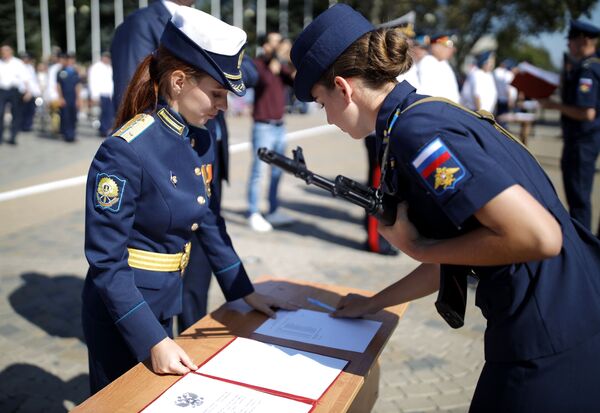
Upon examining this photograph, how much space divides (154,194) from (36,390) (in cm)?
199

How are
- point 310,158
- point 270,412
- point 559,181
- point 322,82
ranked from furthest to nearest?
point 310,158 < point 559,181 < point 322,82 < point 270,412

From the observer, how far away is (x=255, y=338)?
191cm

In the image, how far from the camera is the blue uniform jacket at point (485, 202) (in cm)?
125

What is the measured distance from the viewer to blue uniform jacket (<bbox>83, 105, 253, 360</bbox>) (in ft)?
5.49

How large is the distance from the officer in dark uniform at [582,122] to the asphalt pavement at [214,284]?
1.75 meters

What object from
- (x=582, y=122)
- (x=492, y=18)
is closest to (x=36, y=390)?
(x=582, y=122)

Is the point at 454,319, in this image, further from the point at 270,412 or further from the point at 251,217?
the point at 251,217

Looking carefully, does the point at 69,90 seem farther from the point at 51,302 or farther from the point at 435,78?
the point at 435,78

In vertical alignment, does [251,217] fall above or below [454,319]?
below

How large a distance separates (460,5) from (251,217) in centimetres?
2555

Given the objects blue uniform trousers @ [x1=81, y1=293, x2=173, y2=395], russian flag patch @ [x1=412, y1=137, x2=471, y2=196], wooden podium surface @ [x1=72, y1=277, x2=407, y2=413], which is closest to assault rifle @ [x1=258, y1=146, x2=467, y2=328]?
russian flag patch @ [x1=412, y1=137, x2=471, y2=196]

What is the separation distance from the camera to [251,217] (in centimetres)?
655

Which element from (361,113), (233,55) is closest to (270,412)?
(361,113)

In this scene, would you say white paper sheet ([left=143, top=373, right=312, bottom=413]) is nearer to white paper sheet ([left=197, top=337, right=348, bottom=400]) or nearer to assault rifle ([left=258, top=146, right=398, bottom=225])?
white paper sheet ([left=197, top=337, right=348, bottom=400])
